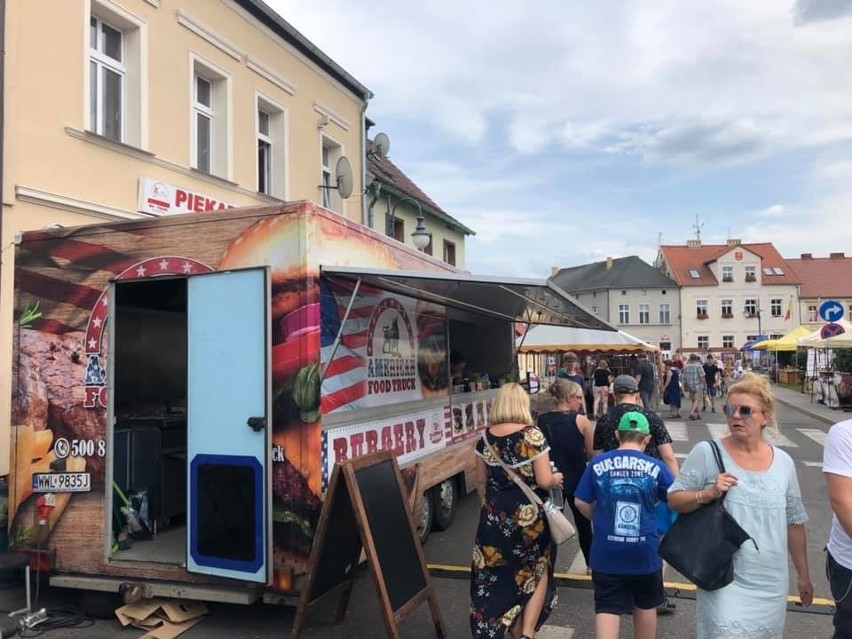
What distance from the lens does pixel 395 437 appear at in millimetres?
5820

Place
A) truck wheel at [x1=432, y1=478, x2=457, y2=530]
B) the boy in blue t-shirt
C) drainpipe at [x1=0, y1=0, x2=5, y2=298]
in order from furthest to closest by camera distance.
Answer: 1. drainpipe at [x1=0, y1=0, x2=5, y2=298]
2. truck wheel at [x1=432, y1=478, x2=457, y2=530]
3. the boy in blue t-shirt

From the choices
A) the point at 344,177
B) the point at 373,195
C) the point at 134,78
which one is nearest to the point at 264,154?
the point at 344,177

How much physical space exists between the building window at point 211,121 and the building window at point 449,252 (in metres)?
11.8

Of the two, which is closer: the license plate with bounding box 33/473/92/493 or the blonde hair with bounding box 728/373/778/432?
the blonde hair with bounding box 728/373/778/432

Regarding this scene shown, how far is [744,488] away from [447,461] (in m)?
4.24

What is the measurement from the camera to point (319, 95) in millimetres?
13844

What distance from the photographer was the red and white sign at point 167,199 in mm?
9195

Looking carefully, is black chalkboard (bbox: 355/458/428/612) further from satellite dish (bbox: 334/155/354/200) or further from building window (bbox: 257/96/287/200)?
building window (bbox: 257/96/287/200)

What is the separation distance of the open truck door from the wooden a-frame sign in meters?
0.42

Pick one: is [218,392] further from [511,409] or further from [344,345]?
[511,409]

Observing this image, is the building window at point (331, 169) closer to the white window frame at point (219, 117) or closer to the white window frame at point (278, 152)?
the white window frame at point (278, 152)

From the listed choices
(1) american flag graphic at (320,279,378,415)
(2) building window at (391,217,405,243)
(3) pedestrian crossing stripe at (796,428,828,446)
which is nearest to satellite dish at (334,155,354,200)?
(2) building window at (391,217,405,243)

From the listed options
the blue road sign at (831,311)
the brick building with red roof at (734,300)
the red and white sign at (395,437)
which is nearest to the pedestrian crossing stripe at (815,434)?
the blue road sign at (831,311)

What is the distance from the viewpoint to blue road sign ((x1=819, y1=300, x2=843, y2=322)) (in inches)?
608
